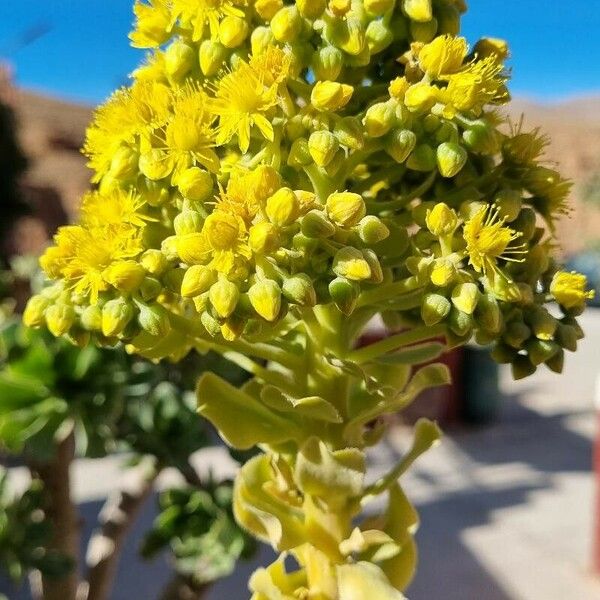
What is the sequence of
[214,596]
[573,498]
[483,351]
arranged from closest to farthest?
[214,596] < [573,498] < [483,351]

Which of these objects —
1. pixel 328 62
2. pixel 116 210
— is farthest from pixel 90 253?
pixel 328 62

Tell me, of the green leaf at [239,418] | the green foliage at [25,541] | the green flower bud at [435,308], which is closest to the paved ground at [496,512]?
the green foliage at [25,541]

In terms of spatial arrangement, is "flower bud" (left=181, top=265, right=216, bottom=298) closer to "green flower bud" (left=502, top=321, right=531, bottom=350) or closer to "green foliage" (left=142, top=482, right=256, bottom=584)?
"green flower bud" (left=502, top=321, right=531, bottom=350)

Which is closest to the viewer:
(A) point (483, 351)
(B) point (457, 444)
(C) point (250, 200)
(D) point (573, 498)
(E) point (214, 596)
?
(C) point (250, 200)

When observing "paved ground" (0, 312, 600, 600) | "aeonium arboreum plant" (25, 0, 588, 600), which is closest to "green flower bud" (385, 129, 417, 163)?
"aeonium arboreum plant" (25, 0, 588, 600)

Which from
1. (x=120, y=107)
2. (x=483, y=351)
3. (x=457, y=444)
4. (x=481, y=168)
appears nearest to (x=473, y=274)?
(x=481, y=168)

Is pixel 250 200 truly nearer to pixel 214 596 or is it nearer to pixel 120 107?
pixel 120 107
